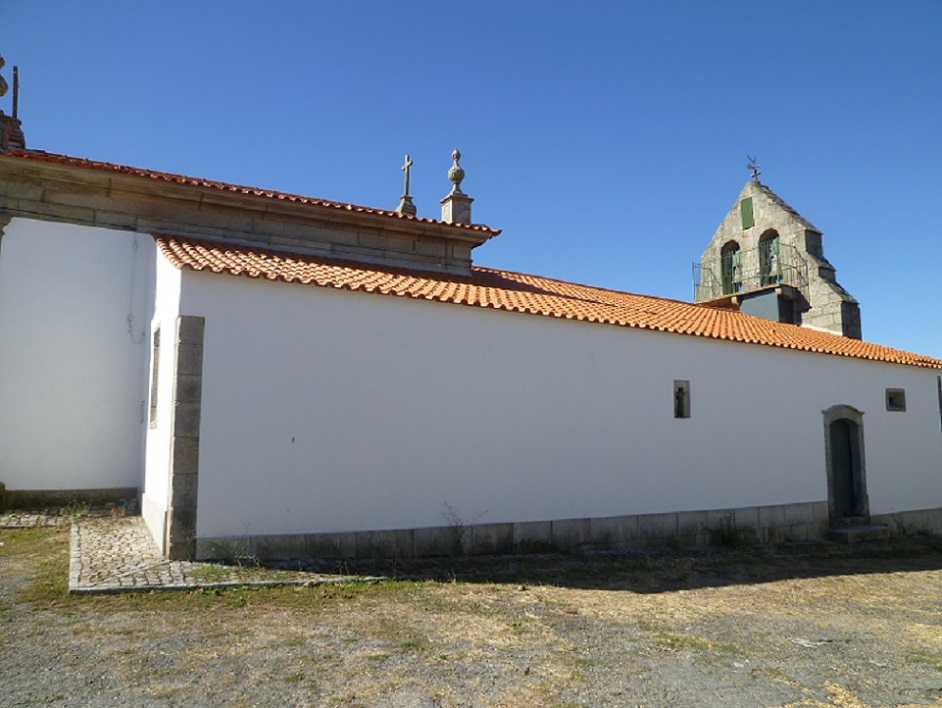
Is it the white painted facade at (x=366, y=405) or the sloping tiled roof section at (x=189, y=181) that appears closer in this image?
the white painted facade at (x=366, y=405)

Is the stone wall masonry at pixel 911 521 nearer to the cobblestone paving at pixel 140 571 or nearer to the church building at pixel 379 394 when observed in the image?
the church building at pixel 379 394

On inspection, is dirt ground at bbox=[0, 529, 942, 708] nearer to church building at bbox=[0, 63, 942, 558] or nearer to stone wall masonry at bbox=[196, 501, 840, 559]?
stone wall masonry at bbox=[196, 501, 840, 559]

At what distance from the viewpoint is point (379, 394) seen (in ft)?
26.5

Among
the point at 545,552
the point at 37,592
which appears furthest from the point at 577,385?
the point at 37,592

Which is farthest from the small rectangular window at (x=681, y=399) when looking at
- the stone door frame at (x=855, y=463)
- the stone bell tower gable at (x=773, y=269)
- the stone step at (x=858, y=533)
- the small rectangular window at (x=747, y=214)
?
the small rectangular window at (x=747, y=214)

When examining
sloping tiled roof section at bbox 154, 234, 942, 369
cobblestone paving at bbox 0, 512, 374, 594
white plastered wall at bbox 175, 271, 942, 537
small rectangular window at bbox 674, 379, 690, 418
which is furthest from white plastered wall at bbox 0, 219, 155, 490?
small rectangular window at bbox 674, 379, 690, 418

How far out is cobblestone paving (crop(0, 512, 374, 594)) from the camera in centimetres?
603

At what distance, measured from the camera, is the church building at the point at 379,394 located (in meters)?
7.44

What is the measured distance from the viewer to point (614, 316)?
10391mm

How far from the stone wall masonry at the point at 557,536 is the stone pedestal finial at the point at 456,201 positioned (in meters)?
7.31

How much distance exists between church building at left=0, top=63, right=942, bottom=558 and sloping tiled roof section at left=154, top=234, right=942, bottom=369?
0.08 m

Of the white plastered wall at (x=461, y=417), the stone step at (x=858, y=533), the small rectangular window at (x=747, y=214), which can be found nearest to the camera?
the white plastered wall at (x=461, y=417)

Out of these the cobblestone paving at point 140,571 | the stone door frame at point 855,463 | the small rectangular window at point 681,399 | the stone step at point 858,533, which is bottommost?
the stone step at point 858,533

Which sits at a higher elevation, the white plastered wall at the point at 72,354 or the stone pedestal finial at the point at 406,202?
the stone pedestal finial at the point at 406,202
